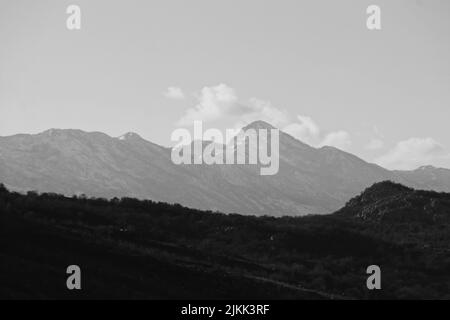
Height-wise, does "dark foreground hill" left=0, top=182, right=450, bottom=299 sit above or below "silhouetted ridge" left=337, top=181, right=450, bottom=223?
below

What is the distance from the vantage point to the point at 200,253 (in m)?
51.7

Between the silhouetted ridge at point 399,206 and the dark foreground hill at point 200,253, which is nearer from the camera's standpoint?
the dark foreground hill at point 200,253

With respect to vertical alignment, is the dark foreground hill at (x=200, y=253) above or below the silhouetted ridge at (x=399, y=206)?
below

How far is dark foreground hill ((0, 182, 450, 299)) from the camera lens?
37781 mm

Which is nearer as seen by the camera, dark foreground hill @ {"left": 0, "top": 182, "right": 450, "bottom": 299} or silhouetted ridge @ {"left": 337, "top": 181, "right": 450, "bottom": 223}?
dark foreground hill @ {"left": 0, "top": 182, "right": 450, "bottom": 299}

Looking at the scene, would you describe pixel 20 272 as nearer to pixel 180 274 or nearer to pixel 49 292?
pixel 49 292

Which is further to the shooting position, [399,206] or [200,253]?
[399,206]

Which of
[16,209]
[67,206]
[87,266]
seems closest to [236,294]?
[87,266]

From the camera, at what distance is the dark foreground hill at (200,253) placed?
37781 mm

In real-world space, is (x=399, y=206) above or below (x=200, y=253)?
above
